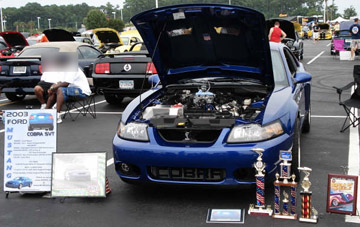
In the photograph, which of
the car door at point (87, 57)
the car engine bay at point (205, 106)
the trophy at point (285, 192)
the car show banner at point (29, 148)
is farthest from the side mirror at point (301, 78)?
the car door at point (87, 57)

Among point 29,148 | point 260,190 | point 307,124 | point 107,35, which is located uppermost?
point 107,35

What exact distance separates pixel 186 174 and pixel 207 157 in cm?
29

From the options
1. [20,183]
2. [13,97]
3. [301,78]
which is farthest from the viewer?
[13,97]

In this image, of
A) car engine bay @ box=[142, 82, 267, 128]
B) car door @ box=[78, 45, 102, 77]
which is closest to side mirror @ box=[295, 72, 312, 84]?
car engine bay @ box=[142, 82, 267, 128]

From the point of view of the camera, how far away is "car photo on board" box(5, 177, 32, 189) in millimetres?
4848

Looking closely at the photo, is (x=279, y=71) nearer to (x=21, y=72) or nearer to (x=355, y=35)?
(x=21, y=72)

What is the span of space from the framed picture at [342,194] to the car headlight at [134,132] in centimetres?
171

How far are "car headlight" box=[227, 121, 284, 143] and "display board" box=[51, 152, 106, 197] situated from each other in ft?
4.23

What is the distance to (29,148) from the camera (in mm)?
4883

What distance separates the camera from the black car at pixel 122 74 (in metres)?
10.0

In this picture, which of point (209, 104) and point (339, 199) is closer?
point (339, 199)

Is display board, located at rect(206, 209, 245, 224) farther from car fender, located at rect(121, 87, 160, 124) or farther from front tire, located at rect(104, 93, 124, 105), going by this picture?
front tire, located at rect(104, 93, 124, 105)

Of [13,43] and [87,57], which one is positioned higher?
[13,43]

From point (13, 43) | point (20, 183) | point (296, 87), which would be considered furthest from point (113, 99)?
point (13, 43)
